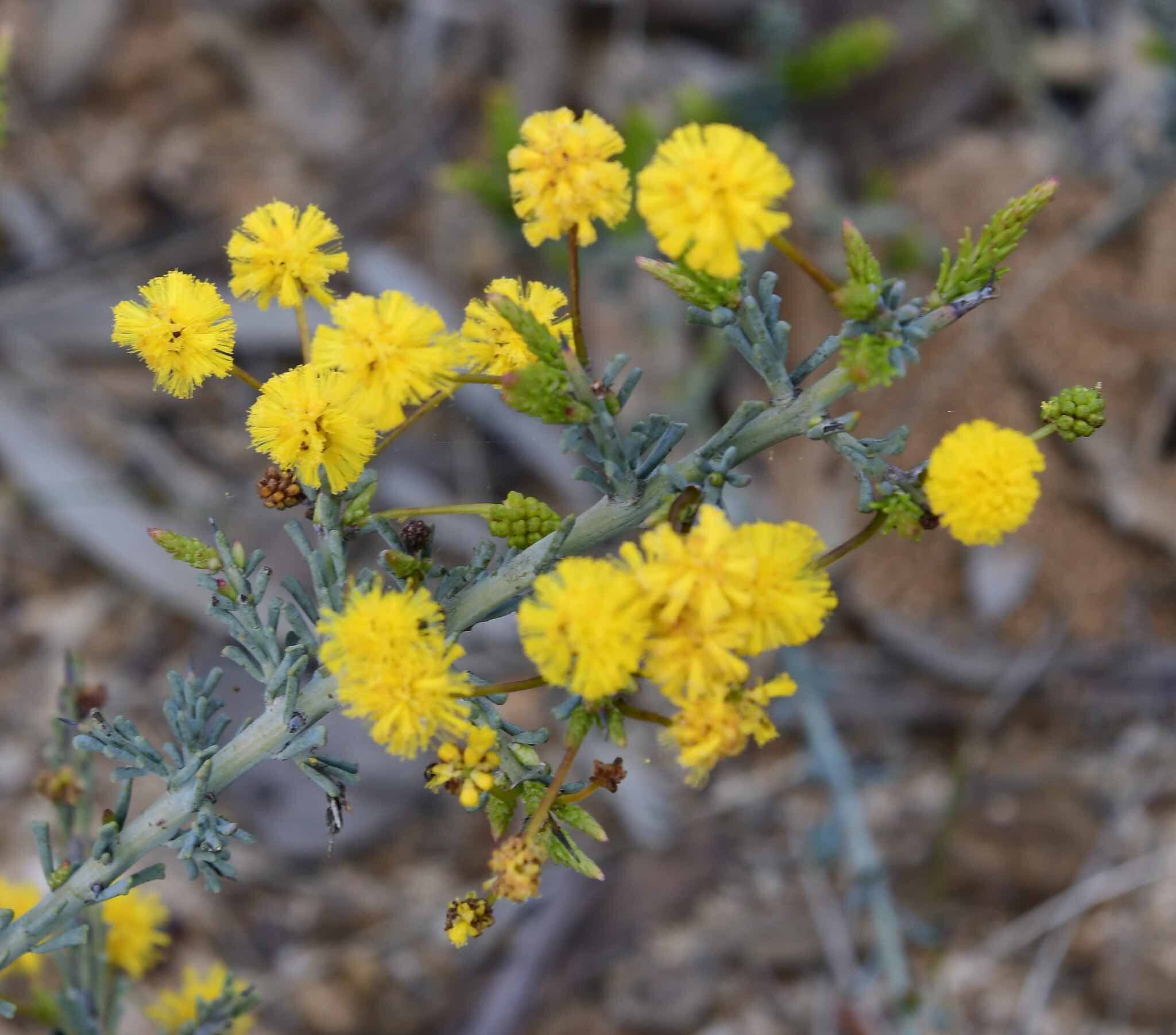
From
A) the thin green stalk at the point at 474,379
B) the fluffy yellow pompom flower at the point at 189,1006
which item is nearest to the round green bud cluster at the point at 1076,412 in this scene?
the thin green stalk at the point at 474,379

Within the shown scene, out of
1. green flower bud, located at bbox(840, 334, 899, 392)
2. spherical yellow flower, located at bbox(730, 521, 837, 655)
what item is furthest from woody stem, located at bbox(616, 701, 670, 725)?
green flower bud, located at bbox(840, 334, 899, 392)

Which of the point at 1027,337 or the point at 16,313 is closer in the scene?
the point at 1027,337

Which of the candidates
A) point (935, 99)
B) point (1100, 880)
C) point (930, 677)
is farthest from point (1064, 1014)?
point (935, 99)

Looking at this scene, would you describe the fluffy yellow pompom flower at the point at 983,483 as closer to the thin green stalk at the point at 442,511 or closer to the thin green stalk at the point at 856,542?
the thin green stalk at the point at 856,542

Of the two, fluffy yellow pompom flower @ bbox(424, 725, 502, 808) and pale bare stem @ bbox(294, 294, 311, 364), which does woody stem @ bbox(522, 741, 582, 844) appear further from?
pale bare stem @ bbox(294, 294, 311, 364)

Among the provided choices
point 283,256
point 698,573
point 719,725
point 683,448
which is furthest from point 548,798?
point 683,448

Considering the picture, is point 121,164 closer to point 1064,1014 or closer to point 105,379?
point 105,379

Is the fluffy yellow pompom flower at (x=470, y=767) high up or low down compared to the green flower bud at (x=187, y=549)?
down
